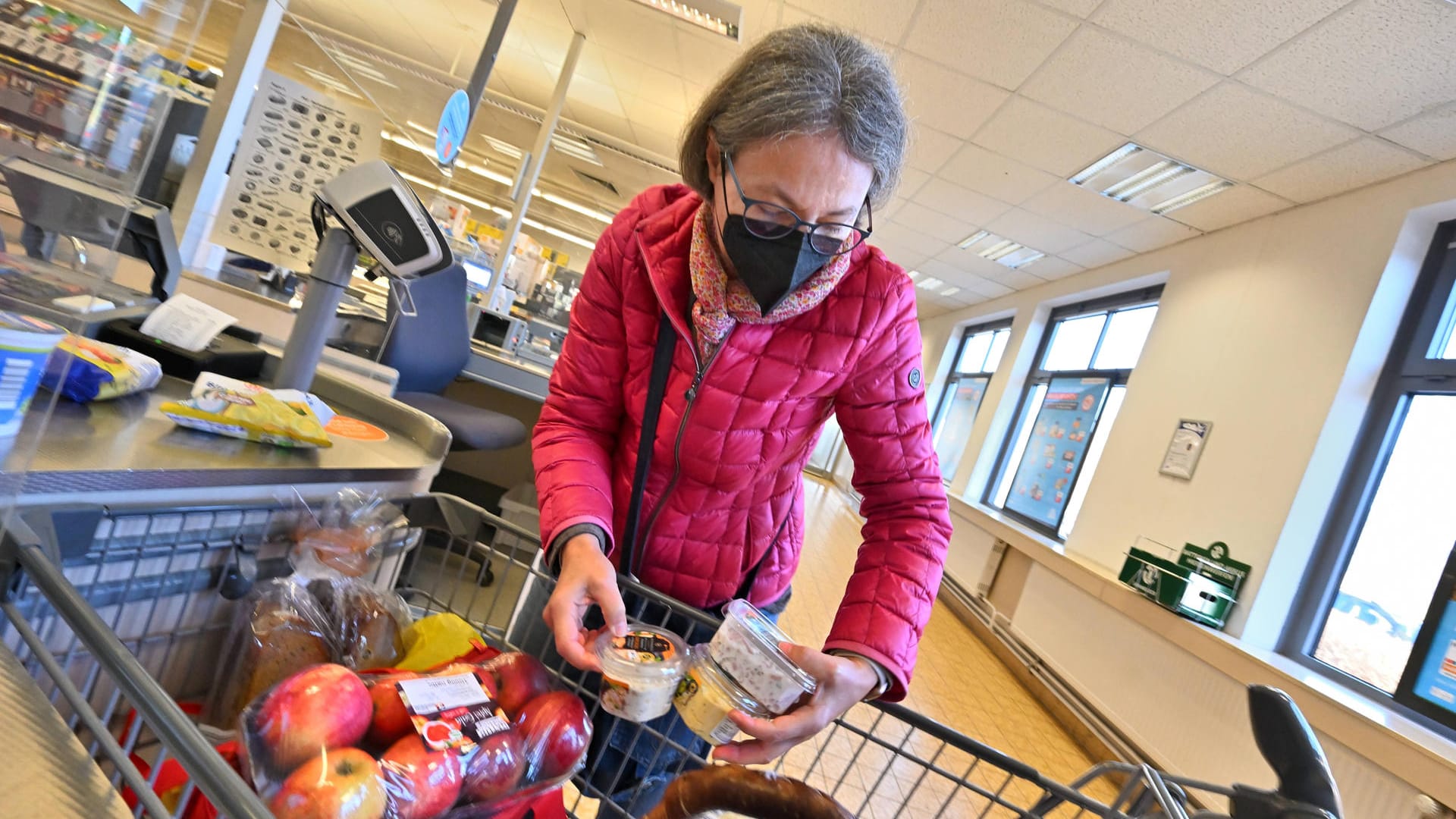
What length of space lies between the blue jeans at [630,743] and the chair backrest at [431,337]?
6.35 feet

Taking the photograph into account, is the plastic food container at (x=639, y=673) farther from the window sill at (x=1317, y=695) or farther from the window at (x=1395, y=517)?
the window at (x=1395, y=517)

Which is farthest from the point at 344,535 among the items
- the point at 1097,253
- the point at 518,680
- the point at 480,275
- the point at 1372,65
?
the point at 1097,253

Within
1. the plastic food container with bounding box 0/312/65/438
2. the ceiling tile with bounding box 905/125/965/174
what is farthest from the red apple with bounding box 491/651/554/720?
the ceiling tile with bounding box 905/125/965/174

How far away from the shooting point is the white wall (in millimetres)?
3693

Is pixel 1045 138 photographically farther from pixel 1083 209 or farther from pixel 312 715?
pixel 312 715

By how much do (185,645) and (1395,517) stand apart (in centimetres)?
469

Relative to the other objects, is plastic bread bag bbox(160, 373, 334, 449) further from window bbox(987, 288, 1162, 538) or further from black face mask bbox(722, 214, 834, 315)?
window bbox(987, 288, 1162, 538)

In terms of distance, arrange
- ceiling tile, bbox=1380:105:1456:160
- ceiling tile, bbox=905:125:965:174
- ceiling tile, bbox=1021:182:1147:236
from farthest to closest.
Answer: ceiling tile, bbox=1021:182:1147:236 → ceiling tile, bbox=905:125:965:174 → ceiling tile, bbox=1380:105:1456:160

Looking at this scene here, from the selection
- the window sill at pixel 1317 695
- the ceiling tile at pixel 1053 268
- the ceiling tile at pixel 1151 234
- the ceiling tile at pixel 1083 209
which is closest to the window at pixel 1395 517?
the window sill at pixel 1317 695

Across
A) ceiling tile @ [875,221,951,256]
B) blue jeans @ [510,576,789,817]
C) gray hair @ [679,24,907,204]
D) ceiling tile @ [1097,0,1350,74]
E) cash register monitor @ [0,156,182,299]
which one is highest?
ceiling tile @ [875,221,951,256]

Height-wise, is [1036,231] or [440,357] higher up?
[1036,231]

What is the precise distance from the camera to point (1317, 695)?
10.0 ft

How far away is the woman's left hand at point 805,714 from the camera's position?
2.17 ft

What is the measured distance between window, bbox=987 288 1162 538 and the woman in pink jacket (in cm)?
552
